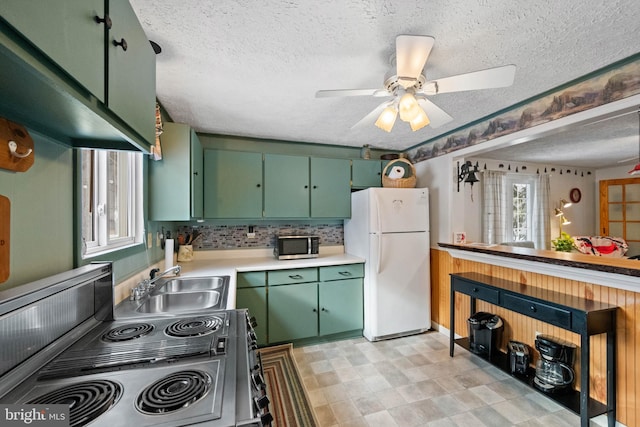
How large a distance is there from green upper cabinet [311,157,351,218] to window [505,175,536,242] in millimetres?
2883

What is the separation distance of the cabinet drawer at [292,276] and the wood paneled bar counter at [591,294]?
1.39 metres

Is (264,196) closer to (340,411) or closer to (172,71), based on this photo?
(172,71)

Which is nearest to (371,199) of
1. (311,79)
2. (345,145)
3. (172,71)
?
(345,145)

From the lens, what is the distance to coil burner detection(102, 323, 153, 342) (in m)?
1.11

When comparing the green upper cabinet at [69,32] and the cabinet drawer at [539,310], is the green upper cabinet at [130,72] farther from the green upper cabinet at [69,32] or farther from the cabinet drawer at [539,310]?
the cabinet drawer at [539,310]

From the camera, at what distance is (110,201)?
1665mm

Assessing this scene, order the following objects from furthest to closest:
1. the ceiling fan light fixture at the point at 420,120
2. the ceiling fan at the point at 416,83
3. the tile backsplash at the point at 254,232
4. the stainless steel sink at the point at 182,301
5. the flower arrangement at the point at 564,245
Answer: the flower arrangement at the point at 564,245
the tile backsplash at the point at 254,232
the stainless steel sink at the point at 182,301
the ceiling fan light fixture at the point at 420,120
the ceiling fan at the point at 416,83

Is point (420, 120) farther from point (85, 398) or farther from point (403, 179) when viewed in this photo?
point (85, 398)

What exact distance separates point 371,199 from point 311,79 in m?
1.42

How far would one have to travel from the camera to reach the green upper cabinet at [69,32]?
46 centimetres

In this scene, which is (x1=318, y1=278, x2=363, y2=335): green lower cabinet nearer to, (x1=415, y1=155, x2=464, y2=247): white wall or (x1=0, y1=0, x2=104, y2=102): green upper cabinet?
(x1=415, y1=155, x2=464, y2=247): white wall

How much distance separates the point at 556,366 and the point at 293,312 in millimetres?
2117

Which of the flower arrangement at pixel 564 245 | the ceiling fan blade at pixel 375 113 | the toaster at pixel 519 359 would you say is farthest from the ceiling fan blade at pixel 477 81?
the flower arrangement at pixel 564 245

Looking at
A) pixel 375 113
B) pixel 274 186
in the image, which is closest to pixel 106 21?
pixel 375 113
